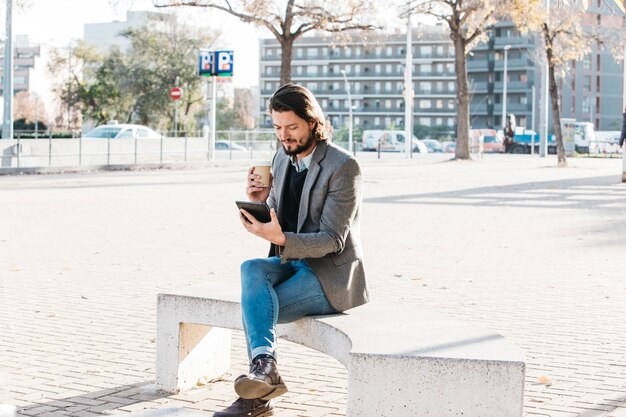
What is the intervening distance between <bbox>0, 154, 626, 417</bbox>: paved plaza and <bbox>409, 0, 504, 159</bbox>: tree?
2159 centimetres

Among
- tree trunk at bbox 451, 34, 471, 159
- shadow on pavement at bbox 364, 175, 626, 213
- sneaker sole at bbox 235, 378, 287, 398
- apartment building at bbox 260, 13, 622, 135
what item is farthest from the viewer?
apartment building at bbox 260, 13, 622, 135

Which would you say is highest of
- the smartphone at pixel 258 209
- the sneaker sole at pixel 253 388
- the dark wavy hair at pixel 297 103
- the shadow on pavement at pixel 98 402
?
the dark wavy hair at pixel 297 103

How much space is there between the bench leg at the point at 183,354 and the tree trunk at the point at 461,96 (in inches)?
1590

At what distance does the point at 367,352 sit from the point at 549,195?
20231mm

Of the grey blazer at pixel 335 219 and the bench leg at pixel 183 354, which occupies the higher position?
the grey blazer at pixel 335 219

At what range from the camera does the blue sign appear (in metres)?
41.3

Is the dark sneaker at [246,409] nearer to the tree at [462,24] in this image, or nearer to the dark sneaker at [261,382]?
the dark sneaker at [261,382]

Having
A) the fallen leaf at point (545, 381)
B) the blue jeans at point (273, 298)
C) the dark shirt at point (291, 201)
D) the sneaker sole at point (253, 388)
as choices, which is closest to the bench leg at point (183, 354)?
the blue jeans at point (273, 298)

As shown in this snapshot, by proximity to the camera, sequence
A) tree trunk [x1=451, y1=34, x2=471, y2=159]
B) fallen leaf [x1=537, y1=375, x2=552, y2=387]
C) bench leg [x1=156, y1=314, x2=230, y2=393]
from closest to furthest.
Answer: bench leg [x1=156, y1=314, x2=230, y2=393]
fallen leaf [x1=537, y1=375, x2=552, y2=387]
tree trunk [x1=451, y1=34, x2=471, y2=159]

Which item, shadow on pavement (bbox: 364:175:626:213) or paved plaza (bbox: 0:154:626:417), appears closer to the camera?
paved plaza (bbox: 0:154:626:417)

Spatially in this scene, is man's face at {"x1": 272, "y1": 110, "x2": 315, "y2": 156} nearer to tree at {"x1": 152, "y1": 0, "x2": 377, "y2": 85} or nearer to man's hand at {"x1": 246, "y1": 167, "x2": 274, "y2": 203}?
man's hand at {"x1": 246, "y1": 167, "x2": 274, "y2": 203}

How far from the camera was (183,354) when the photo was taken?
559 cm

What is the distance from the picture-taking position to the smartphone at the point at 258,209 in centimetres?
472

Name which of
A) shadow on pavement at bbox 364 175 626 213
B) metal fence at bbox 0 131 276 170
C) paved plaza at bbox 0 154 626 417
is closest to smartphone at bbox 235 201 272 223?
paved plaza at bbox 0 154 626 417
